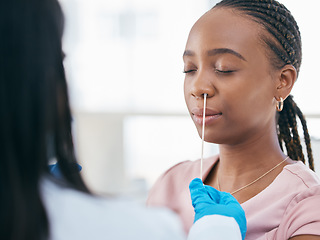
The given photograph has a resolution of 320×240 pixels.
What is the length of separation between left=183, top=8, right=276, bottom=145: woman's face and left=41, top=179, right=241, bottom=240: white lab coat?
1.64ft

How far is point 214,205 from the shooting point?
0.81m

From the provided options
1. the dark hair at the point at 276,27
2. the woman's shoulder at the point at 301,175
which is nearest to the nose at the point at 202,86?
the dark hair at the point at 276,27

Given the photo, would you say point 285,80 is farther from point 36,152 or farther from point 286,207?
point 36,152

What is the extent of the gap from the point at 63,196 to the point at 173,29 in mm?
2170

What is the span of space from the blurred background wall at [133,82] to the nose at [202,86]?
5.04ft

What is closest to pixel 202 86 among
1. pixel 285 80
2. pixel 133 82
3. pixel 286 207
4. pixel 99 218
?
pixel 285 80

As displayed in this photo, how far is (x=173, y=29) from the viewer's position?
258 cm

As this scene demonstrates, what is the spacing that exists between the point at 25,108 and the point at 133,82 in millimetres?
2221

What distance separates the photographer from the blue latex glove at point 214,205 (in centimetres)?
79

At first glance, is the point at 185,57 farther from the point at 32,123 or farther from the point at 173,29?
the point at 173,29

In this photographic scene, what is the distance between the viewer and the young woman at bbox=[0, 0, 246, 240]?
0.47 m

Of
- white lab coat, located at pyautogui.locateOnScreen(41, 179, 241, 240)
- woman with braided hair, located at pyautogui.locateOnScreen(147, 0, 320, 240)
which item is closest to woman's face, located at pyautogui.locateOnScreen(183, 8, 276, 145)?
woman with braided hair, located at pyautogui.locateOnScreen(147, 0, 320, 240)

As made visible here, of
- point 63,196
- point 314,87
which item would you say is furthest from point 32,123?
point 314,87

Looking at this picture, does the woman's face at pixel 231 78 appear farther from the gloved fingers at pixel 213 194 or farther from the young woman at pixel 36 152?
the young woman at pixel 36 152
